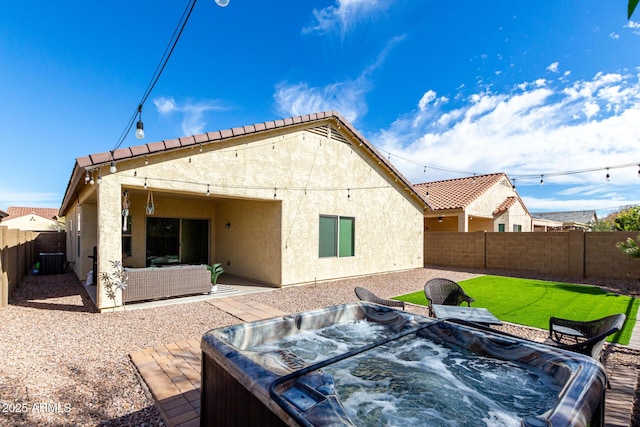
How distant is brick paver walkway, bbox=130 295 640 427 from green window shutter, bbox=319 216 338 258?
6.74 metres

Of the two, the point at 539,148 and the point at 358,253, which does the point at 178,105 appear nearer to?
the point at 358,253

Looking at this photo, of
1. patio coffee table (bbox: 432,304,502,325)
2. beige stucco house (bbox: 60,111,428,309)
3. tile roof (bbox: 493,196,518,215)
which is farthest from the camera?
tile roof (bbox: 493,196,518,215)

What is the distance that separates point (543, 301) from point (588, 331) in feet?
17.4

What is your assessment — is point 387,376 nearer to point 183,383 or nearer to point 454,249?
point 183,383

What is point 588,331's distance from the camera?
4.75 meters

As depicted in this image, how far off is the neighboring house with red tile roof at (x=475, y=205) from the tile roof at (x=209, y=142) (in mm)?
7224

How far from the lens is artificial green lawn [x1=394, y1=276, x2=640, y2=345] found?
7422mm

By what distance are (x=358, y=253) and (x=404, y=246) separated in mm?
3488

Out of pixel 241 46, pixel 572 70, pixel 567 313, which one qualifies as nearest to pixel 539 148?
pixel 572 70

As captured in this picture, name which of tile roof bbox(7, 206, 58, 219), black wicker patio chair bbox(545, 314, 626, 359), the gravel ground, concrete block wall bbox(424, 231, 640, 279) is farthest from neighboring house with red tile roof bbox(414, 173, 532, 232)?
tile roof bbox(7, 206, 58, 219)

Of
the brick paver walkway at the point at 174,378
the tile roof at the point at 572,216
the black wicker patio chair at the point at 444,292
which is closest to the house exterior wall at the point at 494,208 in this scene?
the black wicker patio chair at the point at 444,292

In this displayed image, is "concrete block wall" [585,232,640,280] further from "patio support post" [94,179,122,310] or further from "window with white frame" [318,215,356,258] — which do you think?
"patio support post" [94,179,122,310]

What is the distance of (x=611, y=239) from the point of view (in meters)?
13.1

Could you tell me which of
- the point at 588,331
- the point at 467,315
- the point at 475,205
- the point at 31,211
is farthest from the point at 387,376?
the point at 31,211
